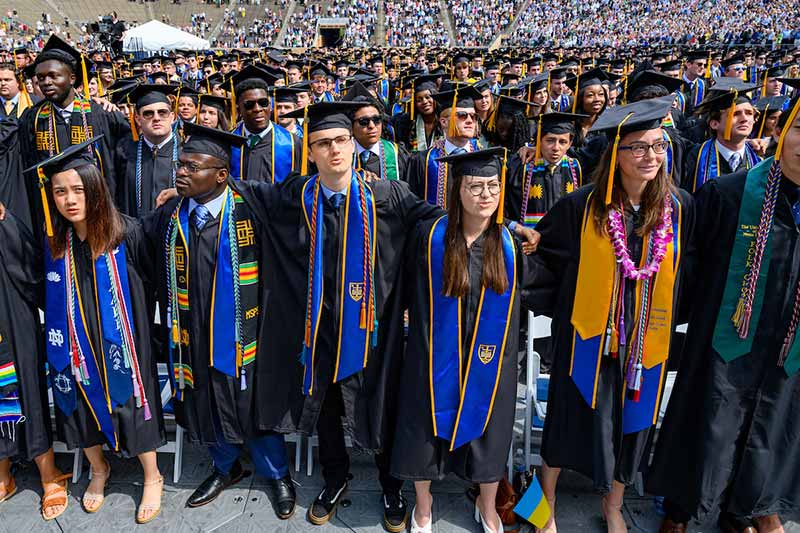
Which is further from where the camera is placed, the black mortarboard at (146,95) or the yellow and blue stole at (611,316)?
the black mortarboard at (146,95)

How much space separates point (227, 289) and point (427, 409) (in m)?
1.15

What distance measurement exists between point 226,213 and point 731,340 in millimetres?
2412

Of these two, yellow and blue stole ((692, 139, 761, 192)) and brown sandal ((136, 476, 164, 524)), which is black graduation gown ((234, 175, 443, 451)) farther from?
yellow and blue stole ((692, 139, 761, 192))

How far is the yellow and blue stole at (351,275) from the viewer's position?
2627 millimetres

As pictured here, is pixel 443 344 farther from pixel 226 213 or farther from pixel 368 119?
pixel 368 119

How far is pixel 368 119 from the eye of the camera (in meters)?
4.21

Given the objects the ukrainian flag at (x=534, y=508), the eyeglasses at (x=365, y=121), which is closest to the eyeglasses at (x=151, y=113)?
the eyeglasses at (x=365, y=121)

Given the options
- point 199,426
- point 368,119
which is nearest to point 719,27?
point 368,119

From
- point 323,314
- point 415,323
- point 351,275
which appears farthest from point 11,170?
point 415,323

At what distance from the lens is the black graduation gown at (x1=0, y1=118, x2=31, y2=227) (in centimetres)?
500

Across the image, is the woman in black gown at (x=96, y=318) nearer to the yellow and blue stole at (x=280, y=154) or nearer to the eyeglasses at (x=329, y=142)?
the eyeglasses at (x=329, y=142)

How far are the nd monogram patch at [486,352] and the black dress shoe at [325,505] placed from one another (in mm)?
1188

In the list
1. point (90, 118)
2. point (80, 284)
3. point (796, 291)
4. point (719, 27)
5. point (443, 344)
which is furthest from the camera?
point (719, 27)

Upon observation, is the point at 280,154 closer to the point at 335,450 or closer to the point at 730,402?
the point at 335,450
